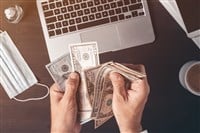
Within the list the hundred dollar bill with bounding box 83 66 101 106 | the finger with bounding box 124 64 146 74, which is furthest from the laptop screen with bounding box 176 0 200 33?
the hundred dollar bill with bounding box 83 66 101 106

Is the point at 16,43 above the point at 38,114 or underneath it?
above

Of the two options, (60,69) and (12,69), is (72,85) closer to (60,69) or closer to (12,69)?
(60,69)

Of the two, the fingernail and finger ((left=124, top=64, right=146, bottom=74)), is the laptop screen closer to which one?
finger ((left=124, top=64, right=146, bottom=74))

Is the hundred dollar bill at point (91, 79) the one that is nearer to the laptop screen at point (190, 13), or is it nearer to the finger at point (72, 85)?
the finger at point (72, 85)

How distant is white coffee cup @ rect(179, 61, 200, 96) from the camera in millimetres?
851

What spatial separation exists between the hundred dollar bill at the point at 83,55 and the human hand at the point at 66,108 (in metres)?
0.03

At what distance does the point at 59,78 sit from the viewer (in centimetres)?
86

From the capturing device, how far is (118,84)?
0.83 metres

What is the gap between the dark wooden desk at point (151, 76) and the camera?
86cm

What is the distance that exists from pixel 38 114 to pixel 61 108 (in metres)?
0.06

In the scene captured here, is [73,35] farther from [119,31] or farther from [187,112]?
[187,112]

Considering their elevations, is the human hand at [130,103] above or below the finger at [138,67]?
below

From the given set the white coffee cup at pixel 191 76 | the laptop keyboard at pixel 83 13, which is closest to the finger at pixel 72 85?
the laptop keyboard at pixel 83 13

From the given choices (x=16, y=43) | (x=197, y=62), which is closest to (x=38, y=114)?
(x=16, y=43)
